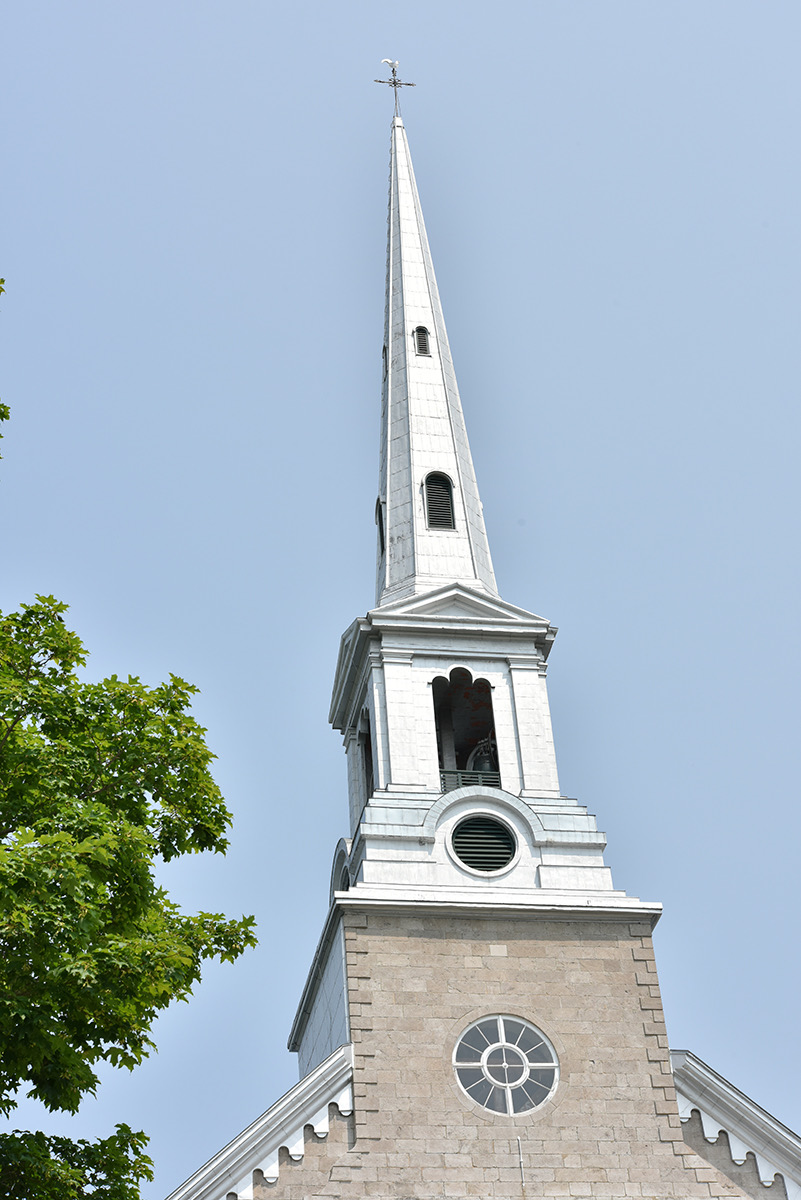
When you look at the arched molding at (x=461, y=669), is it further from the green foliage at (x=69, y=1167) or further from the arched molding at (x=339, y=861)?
the green foliage at (x=69, y=1167)

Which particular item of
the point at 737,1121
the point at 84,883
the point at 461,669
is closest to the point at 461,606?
the point at 461,669

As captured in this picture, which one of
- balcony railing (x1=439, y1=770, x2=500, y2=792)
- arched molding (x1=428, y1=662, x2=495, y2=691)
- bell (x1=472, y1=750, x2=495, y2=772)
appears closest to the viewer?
balcony railing (x1=439, y1=770, x2=500, y2=792)

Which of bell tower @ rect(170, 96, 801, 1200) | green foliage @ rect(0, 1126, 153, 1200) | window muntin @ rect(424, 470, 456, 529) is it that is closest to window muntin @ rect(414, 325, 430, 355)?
window muntin @ rect(424, 470, 456, 529)

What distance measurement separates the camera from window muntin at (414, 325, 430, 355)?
108 feet

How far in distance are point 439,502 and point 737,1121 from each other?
43.1 feet

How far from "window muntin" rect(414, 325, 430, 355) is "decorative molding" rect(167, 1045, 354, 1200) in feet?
53.5

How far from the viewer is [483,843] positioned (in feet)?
80.4

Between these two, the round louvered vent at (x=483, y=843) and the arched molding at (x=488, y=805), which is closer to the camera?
the round louvered vent at (x=483, y=843)

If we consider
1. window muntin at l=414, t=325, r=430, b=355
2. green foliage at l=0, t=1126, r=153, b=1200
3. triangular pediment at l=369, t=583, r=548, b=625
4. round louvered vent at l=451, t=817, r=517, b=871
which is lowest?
green foliage at l=0, t=1126, r=153, b=1200

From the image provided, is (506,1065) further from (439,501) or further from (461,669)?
(439,501)

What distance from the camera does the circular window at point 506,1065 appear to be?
2166 centimetres

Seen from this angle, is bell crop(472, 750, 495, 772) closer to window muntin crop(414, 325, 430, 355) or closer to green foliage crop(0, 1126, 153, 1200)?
window muntin crop(414, 325, 430, 355)

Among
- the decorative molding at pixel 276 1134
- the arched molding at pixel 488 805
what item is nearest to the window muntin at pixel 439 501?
the arched molding at pixel 488 805

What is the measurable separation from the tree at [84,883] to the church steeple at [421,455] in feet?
40.4
